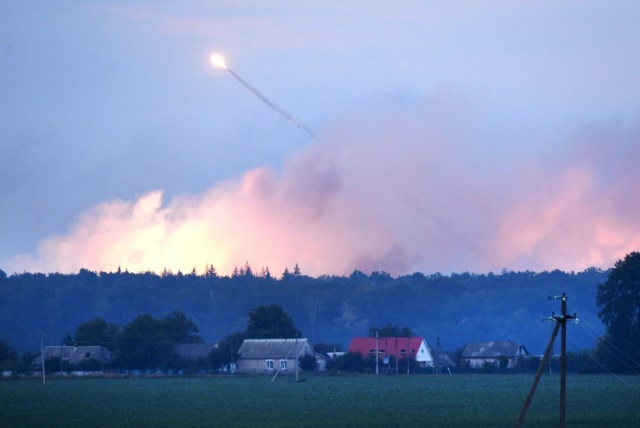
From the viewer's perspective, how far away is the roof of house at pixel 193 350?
382 feet

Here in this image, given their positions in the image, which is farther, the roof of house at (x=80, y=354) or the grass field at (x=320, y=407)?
the roof of house at (x=80, y=354)

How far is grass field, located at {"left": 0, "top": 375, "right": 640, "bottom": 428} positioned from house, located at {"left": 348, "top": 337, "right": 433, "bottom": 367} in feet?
157

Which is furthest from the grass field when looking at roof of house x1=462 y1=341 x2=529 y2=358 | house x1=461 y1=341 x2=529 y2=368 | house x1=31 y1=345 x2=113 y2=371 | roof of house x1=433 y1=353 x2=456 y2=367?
roof of house x1=462 y1=341 x2=529 y2=358

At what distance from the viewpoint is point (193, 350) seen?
119312 mm

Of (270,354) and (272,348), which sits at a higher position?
(272,348)

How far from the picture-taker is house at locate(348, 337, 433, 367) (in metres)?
120

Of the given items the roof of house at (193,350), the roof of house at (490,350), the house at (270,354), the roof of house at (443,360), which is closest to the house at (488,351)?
the roof of house at (490,350)

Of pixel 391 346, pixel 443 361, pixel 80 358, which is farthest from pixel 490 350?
pixel 80 358

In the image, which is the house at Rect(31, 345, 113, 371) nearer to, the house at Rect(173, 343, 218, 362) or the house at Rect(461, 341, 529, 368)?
the house at Rect(173, 343, 218, 362)

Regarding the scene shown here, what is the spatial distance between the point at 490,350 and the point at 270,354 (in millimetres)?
29246

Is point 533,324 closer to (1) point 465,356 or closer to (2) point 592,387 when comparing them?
(1) point 465,356

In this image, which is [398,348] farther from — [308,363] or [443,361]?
[308,363]

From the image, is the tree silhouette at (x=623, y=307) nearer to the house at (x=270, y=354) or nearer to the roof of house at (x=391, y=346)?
the roof of house at (x=391, y=346)

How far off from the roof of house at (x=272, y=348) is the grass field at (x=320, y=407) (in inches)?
1719
